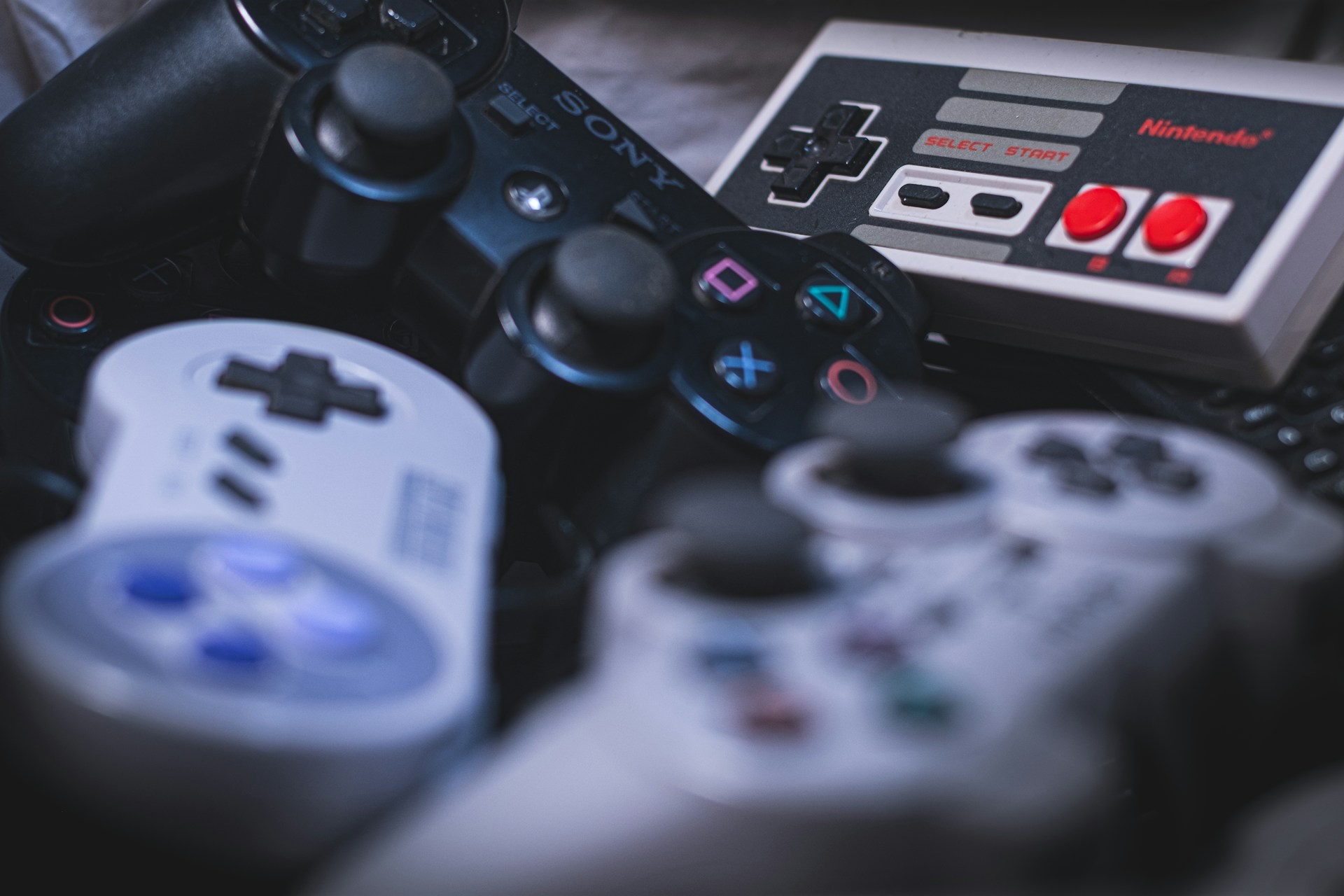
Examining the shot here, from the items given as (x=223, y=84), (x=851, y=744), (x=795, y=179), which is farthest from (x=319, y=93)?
(x=851, y=744)

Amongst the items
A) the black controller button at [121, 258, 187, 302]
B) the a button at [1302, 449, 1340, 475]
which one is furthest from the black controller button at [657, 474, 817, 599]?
the black controller button at [121, 258, 187, 302]

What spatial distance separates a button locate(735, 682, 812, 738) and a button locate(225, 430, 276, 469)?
7.9 inches

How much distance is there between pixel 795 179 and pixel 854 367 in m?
0.24

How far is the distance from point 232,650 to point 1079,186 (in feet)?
1.86

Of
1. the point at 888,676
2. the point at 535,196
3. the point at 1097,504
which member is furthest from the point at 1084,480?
the point at 535,196

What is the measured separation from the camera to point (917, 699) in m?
0.31

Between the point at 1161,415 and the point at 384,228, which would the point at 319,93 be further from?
the point at 1161,415

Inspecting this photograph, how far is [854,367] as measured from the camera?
1.94 ft

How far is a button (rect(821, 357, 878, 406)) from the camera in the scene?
0.58m

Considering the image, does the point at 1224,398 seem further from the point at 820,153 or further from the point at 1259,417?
the point at 820,153

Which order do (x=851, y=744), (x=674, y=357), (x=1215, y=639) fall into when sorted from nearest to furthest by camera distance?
(x=851, y=744), (x=1215, y=639), (x=674, y=357)

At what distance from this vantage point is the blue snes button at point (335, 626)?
0.34 meters

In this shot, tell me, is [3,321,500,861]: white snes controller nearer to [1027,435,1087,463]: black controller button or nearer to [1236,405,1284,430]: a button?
Answer: [1027,435,1087,463]: black controller button

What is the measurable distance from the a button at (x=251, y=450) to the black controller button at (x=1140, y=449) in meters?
0.30
